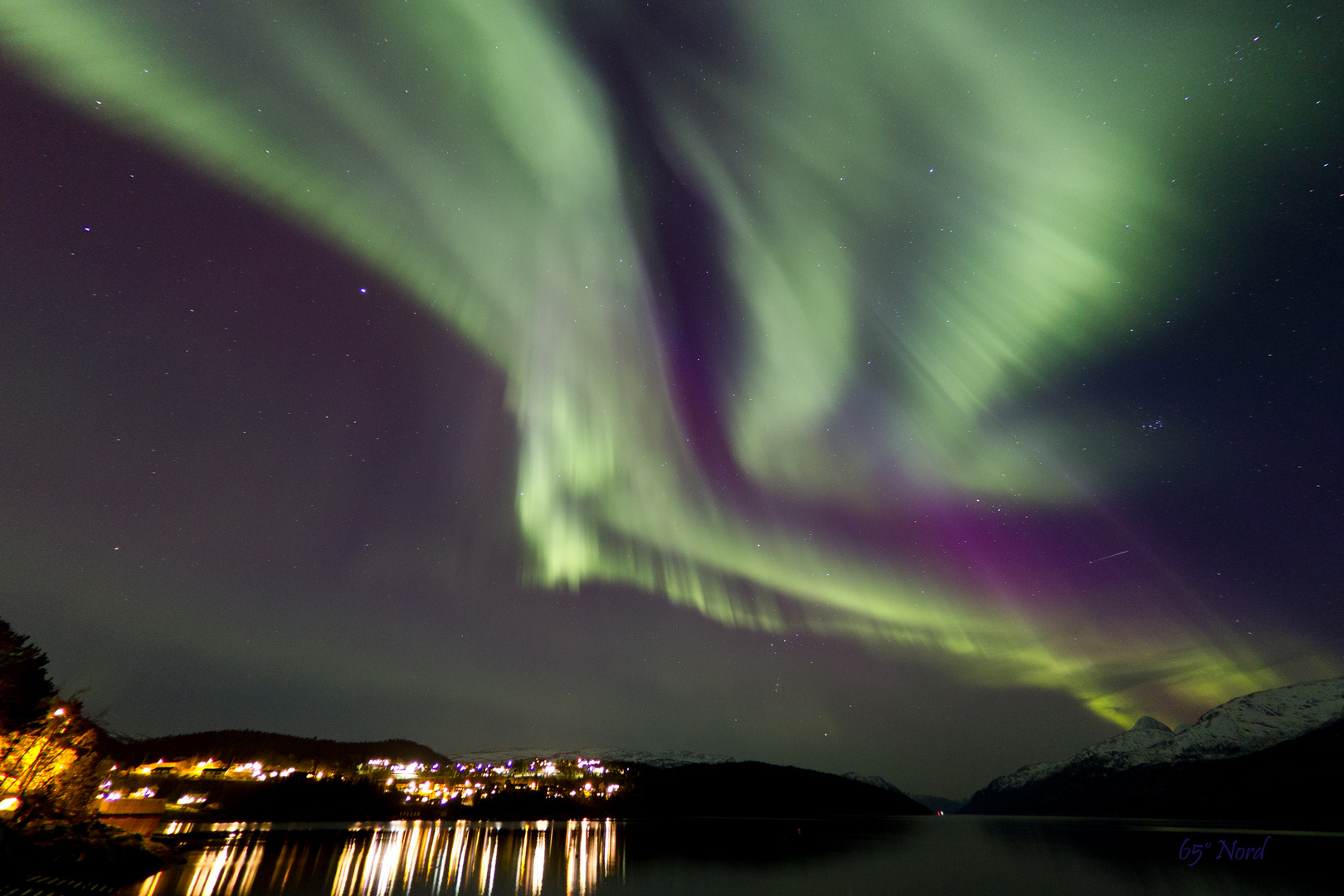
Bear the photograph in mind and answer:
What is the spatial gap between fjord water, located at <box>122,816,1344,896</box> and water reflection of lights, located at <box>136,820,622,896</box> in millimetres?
182

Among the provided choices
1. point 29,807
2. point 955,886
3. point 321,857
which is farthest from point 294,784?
point 955,886

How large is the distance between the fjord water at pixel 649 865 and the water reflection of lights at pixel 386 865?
0.18 meters

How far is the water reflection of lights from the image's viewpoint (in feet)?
115

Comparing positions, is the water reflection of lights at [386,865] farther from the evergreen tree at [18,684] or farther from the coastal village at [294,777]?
the evergreen tree at [18,684]

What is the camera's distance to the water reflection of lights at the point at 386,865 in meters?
35.1

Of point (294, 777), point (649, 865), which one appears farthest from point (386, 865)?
point (294, 777)

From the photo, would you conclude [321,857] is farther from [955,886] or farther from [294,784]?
[294,784]

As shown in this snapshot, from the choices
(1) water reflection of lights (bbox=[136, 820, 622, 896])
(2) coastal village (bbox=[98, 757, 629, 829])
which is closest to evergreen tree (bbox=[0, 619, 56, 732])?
(1) water reflection of lights (bbox=[136, 820, 622, 896])

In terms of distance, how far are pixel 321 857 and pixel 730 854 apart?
5041 cm

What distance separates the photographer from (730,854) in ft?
264

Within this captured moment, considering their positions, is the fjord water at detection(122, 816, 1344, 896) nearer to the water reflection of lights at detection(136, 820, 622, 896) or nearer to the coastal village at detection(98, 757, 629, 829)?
the water reflection of lights at detection(136, 820, 622, 896)

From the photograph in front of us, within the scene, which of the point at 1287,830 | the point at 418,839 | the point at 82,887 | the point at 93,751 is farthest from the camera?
the point at 1287,830

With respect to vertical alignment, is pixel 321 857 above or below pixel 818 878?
above

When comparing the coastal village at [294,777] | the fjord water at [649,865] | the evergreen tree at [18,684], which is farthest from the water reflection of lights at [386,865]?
the evergreen tree at [18,684]
